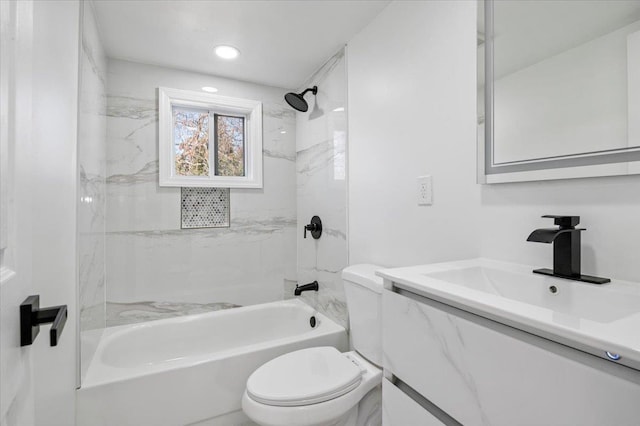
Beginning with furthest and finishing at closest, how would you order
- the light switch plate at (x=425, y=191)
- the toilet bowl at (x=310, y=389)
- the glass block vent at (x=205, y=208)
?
the glass block vent at (x=205, y=208), the light switch plate at (x=425, y=191), the toilet bowl at (x=310, y=389)

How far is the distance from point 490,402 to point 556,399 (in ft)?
0.47

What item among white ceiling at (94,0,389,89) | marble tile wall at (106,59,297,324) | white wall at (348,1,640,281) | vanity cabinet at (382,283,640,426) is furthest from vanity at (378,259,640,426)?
marble tile wall at (106,59,297,324)

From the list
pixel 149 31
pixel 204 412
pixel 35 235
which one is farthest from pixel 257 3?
pixel 204 412

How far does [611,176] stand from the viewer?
840mm

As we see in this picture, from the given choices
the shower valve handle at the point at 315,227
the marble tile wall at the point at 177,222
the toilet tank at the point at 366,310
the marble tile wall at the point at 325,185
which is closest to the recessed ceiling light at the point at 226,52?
the marble tile wall at the point at 177,222

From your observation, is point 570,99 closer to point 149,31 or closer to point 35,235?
point 35,235

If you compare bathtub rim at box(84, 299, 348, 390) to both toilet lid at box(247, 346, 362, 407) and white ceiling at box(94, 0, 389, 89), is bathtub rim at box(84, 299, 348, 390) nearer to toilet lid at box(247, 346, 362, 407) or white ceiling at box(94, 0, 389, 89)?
toilet lid at box(247, 346, 362, 407)

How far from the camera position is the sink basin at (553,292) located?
745 millimetres

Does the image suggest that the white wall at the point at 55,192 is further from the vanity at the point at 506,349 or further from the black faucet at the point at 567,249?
the black faucet at the point at 567,249

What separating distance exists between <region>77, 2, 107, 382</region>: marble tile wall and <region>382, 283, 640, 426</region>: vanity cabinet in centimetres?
141

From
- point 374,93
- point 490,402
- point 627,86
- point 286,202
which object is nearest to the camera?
point 490,402

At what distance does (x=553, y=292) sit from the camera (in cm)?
87

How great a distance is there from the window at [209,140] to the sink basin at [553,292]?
6.48 ft

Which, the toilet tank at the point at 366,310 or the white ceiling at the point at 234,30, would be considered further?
the white ceiling at the point at 234,30
